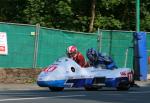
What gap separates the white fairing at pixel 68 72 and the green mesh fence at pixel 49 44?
5.03 meters

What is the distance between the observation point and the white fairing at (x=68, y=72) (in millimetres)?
18406

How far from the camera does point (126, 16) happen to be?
37.6 meters

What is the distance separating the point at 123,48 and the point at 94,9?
8.35 m

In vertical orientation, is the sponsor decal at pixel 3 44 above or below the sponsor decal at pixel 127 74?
above

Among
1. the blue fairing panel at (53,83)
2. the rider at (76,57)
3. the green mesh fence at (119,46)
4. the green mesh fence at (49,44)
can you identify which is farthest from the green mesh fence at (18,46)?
the blue fairing panel at (53,83)

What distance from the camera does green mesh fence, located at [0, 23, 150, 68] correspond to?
78.1 feet

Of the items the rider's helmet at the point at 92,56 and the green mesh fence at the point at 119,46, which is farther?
the green mesh fence at the point at 119,46

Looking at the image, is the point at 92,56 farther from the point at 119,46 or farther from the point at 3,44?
the point at 119,46

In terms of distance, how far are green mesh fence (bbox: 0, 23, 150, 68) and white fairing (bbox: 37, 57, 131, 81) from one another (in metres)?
5.03

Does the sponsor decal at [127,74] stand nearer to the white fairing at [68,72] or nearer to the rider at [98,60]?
the white fairing at [68,72]

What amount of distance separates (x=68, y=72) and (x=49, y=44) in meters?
6.50

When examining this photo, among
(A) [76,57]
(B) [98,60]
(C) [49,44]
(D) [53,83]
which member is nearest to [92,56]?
(B) [98,60]

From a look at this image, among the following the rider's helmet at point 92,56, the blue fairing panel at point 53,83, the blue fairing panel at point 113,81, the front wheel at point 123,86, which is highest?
the rider's helmet at point 92,56

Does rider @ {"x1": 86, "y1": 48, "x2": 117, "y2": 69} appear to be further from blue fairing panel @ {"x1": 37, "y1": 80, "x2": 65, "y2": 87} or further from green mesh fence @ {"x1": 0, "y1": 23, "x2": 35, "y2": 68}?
green mesh fence @ {"x1": 0, "y1": 23, "x2": 35, "y2": 68}
